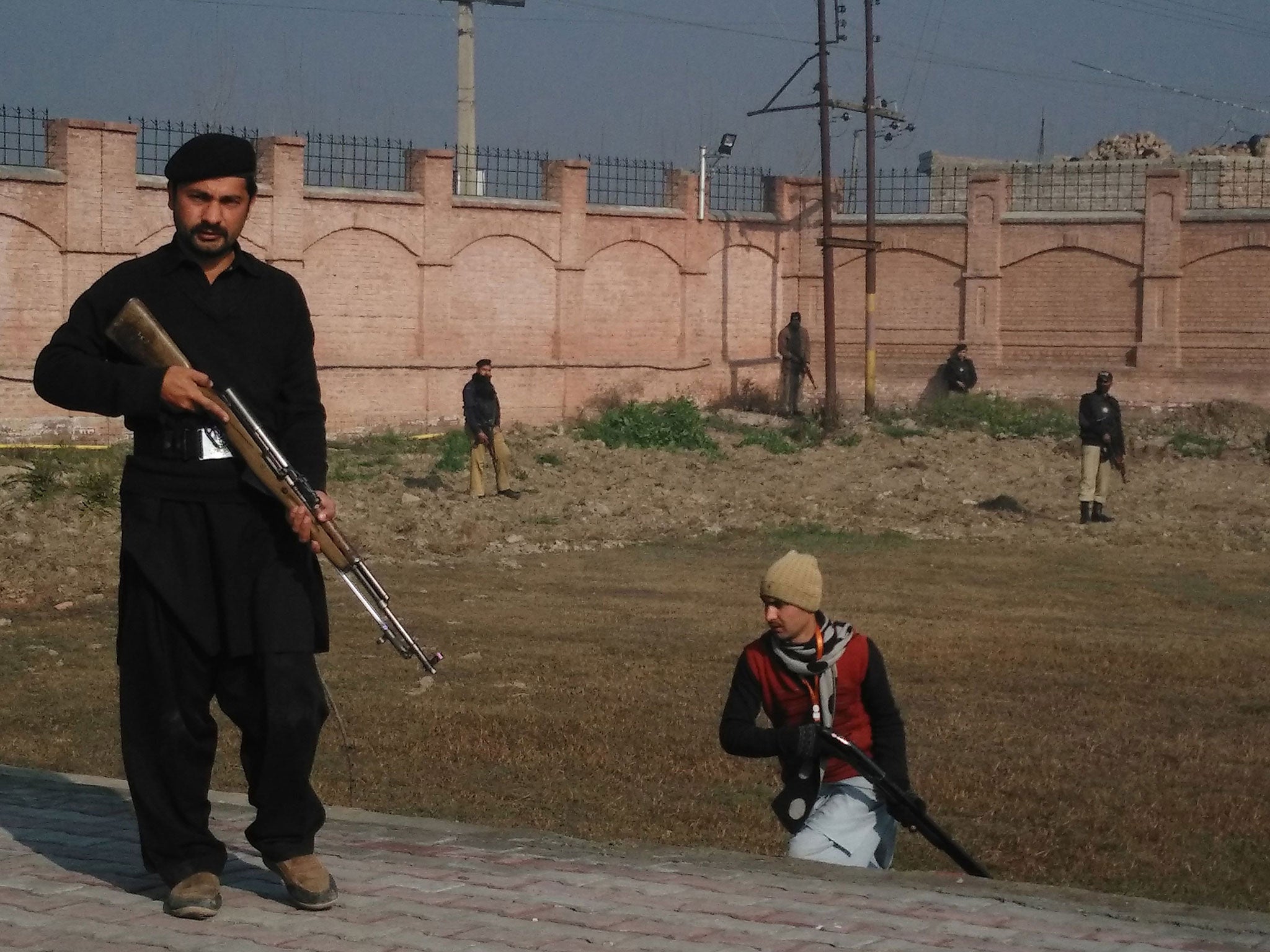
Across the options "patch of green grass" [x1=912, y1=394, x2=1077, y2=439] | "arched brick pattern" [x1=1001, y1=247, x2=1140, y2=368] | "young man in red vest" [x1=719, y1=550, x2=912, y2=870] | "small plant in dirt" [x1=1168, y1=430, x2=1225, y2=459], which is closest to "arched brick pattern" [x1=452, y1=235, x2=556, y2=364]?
"patch of green grass" [x1=912, y1=394, x2=1077, y2=439]

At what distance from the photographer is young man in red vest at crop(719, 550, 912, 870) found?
17.9 ft

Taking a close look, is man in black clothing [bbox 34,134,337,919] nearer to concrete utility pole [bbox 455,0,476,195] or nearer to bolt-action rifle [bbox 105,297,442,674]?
bolt-action rifle [bbox 105,297,442,674]

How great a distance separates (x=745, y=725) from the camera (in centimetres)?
551

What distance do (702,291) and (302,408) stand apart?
2811 centimetres

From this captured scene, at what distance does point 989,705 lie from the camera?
10992mm

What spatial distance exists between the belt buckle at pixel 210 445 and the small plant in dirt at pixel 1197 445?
2561 cm

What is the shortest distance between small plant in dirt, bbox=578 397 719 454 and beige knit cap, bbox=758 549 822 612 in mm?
22595

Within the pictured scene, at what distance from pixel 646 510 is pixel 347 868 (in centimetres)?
1766

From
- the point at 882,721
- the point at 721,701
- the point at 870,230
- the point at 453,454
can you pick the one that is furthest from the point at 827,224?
the point at 882,721

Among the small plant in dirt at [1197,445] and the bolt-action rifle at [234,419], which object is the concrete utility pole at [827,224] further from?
the bolt-action rifle at [234,419]

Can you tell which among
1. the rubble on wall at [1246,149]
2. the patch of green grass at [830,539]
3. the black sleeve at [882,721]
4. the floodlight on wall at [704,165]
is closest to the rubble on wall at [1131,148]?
the rubble on wall at [1246,149]

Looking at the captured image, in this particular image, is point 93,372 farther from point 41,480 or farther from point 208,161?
point 41,480

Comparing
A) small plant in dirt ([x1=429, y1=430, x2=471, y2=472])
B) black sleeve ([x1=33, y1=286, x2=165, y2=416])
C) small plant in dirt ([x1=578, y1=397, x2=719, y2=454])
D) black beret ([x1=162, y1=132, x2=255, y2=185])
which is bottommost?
small plant in dirt ([x1=429, y1=430, x2=471, y2=472])

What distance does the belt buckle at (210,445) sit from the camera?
4.84 meters
